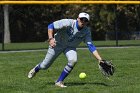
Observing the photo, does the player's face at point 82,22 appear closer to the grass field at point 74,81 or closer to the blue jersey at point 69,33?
the blue jersey at point 69,33

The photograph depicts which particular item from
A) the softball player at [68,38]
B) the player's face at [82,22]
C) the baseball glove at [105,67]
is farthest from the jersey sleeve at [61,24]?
the baseball glove at [105,67]

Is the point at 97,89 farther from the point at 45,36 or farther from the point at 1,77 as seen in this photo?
the point at 45,36

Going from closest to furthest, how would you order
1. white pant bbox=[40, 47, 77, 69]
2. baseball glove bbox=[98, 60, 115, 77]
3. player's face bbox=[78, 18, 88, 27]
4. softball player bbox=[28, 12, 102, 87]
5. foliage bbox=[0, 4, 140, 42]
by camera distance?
player's face bbox=[78, 18, 88, 27]
softball player bbox=[28, 12, 102, 87]
white pant bbox=[40, 47, 77, 69]
baseball glove bbox=[98, 60, 115, 77]
foliage bbox=[0, 4, 140, 42]

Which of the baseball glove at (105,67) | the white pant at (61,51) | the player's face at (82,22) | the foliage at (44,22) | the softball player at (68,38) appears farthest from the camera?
the foliage at (44,22)

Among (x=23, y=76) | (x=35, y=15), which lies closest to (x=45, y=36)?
(x=35, y=15)

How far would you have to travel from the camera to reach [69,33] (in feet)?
30.2

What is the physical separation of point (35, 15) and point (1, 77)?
23678mm

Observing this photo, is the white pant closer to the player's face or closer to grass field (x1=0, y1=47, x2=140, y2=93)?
grass field (x1=0, y1=47, x2=140, y2=93)

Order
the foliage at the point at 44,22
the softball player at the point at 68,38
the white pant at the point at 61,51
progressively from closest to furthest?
1. the softball player at the point at 68,38
2. the white pant at the point at 61,51
3. the foliage at the point at 44,22

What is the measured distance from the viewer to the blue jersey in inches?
354

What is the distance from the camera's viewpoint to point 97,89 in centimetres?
892

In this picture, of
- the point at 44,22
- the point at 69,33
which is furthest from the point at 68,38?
the point at 44,22

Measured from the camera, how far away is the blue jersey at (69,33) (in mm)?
8984

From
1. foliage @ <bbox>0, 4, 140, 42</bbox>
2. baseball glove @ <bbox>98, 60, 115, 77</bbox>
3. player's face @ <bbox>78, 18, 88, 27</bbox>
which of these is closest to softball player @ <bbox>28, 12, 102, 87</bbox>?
player's face @ <bbox>78, 18, 88, 27</bbox>
